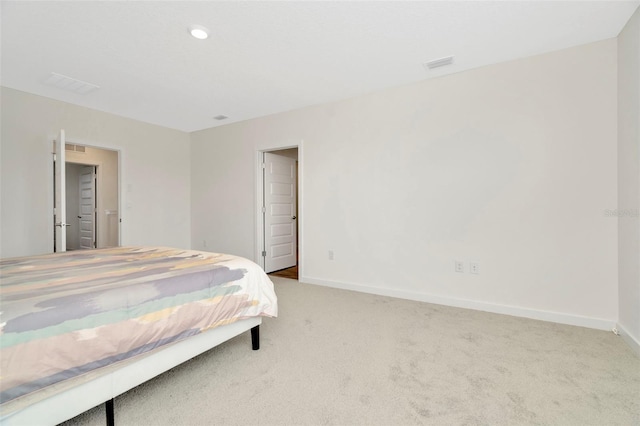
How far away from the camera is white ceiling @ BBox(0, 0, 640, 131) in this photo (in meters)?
2.11

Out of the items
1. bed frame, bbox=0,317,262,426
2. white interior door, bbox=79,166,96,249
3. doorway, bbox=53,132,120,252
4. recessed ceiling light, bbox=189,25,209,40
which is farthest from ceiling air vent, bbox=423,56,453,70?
white interior door, bbox=79,166,96,249

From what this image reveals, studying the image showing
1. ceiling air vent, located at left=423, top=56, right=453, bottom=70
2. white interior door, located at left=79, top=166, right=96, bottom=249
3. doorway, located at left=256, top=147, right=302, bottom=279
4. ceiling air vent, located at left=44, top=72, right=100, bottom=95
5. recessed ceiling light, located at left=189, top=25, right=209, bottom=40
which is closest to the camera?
recessed ceiling light, located at left=189, top=25, right=209, bottom=40

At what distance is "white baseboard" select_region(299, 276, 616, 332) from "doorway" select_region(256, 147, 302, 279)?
1.20m

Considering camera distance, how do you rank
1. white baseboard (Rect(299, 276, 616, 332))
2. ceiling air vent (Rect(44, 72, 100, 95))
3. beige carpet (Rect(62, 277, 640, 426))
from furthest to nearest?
ceiling air vent (Rect(44, 72, 100, 95)) → white baseboard (Rect(299, 276, 616, 332)) → beige carpet (Rect(62, 277, 640, 426))

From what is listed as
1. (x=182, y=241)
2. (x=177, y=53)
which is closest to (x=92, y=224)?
(x=182, y=241)

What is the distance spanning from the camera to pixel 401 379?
5.82ft

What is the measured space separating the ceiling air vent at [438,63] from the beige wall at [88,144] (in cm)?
435

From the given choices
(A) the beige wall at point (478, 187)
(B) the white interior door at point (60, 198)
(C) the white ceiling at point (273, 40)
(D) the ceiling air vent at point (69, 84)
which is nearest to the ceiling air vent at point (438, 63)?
(C) the white ceiling at point (273, 40)

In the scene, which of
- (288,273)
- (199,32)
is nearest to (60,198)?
(199,32)

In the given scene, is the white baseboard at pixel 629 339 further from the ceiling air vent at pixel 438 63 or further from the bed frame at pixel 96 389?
the bed frame at pixel 96 389

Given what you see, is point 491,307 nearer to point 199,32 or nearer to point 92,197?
point 199,32

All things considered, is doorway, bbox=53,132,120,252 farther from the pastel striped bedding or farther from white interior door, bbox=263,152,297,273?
the pastel striped bedding

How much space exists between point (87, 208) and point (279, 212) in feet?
14.3

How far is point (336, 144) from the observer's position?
389 centimetres
